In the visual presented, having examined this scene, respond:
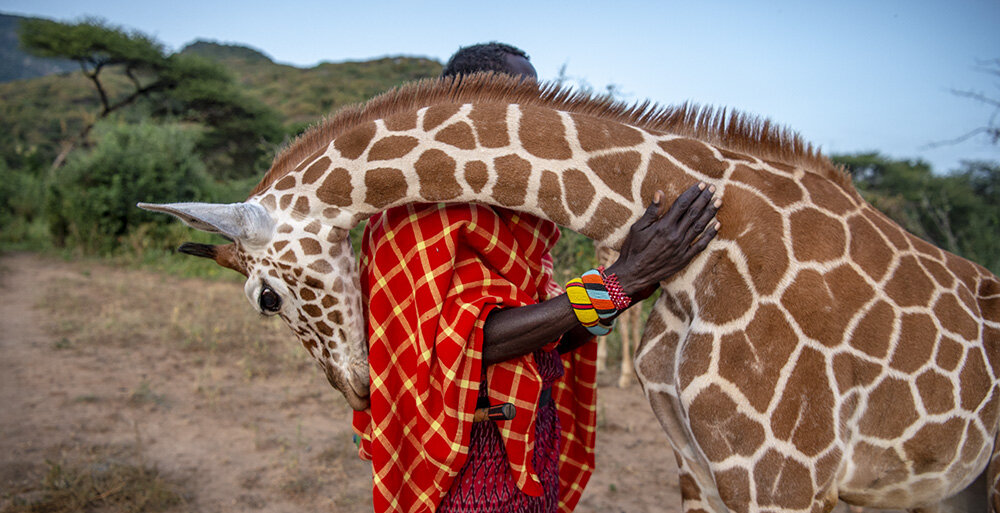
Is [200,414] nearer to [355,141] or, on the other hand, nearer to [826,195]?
[355,141]

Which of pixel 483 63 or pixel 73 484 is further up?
pixel 483 63

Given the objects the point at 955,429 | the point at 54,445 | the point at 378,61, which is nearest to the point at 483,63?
the point at 955,429

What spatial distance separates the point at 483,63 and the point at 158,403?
457cm

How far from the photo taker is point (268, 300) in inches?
74.9

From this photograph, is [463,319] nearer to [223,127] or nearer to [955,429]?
[955,429]

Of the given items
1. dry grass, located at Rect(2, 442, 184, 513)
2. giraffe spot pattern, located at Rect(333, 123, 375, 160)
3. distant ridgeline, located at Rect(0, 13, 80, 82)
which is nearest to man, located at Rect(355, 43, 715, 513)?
giraffe spot pattern, located at Rect(333, 123, 375, 160)

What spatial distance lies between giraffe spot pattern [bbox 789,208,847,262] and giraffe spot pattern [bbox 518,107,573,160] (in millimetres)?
643

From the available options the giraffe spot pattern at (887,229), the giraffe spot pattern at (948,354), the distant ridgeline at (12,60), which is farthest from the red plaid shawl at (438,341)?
the distant ridgeline at (12,60)

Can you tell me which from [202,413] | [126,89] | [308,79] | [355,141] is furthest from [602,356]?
[308,79]

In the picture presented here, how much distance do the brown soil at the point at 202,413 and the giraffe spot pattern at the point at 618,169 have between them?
277 centimetres

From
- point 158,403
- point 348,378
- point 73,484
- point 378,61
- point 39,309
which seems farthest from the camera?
point 378,61

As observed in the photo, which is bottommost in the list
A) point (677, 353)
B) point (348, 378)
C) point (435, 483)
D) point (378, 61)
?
point (435, 483)

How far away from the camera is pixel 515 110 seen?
1760 mm

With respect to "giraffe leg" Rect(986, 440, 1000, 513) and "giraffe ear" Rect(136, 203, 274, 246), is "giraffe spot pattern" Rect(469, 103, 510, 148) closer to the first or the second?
"giraffe ear" Rect(136, 203, 274, 246)
